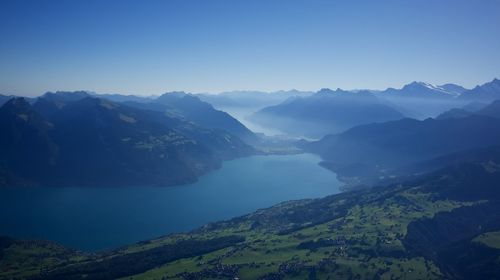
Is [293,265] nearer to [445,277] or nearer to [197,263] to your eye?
[197,263]

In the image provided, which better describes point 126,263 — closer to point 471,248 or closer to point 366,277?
point 366,277

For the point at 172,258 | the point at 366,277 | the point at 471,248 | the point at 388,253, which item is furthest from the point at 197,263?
the point at 471,248

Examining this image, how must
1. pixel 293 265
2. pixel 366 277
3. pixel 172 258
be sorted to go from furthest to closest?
pixel 172 258
pixel 293 265
pixel 366 277

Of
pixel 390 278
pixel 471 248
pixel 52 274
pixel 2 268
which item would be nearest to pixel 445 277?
pixel 390 278

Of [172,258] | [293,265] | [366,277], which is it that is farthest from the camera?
[172,258]

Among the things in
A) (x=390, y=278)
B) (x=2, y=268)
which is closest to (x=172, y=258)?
(x=2, y=268)

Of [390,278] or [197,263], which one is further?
[197,263]

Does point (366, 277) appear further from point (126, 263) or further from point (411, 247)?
point (126, 263)

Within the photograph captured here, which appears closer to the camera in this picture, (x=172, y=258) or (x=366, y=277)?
(x=366, y=277)
